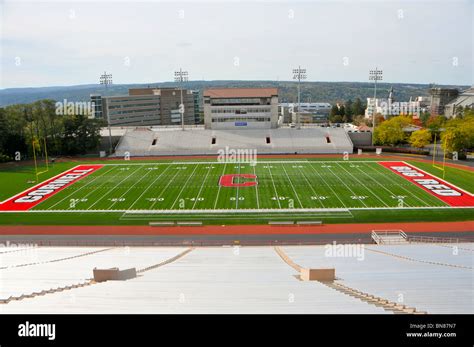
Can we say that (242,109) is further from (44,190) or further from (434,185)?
(44,190)

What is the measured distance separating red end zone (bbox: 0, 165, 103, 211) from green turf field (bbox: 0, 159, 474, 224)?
0.92m

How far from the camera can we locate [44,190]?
36.6 meters

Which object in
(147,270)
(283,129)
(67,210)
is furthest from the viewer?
(283,129)

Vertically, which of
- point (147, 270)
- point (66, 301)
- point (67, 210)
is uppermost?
point (66, 301)

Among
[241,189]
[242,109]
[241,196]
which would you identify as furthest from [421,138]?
[241,196]

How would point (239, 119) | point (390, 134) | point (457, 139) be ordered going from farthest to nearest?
point (239, 119) → point (390, 134) → point (457, 139)

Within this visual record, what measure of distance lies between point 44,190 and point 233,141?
26880mm

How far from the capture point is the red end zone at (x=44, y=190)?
106 feet

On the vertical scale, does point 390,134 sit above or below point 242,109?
below
